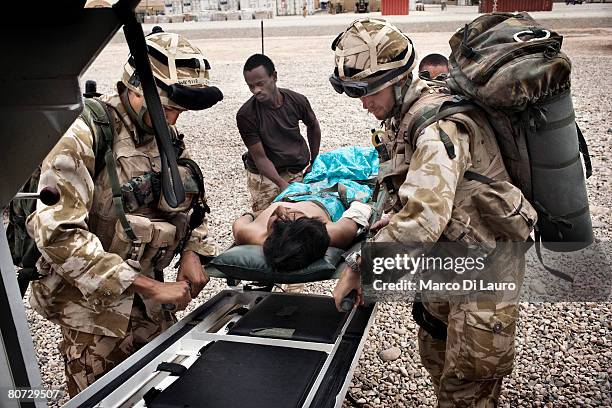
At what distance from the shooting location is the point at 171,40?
8.73 ft

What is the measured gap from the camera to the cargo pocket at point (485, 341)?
2432mm

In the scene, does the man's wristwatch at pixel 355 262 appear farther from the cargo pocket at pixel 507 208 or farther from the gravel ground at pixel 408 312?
the gravel ground at pixel 408 312

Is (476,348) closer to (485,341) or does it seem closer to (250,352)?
(485,341)

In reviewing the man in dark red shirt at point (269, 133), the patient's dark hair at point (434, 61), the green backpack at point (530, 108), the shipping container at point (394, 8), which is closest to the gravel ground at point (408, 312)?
the man in dark red shirt at point (269, 133)

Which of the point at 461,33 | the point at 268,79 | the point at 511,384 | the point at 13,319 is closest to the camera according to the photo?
the point at 13,319

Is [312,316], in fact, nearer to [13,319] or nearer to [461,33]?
[461,33]

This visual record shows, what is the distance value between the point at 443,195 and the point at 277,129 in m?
2.98

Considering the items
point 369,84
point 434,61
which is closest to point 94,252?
point 369,84

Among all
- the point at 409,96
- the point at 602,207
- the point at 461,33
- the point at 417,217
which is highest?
the point at 461,33

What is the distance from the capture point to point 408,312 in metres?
4.54

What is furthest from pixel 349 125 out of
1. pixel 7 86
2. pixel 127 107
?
pixel 7 86

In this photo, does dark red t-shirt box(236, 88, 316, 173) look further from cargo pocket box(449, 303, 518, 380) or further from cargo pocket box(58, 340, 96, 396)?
cargo pocket box(449, 303, 518, 380)

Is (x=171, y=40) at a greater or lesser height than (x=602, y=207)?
greater

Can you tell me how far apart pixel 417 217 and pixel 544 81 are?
745 mm
